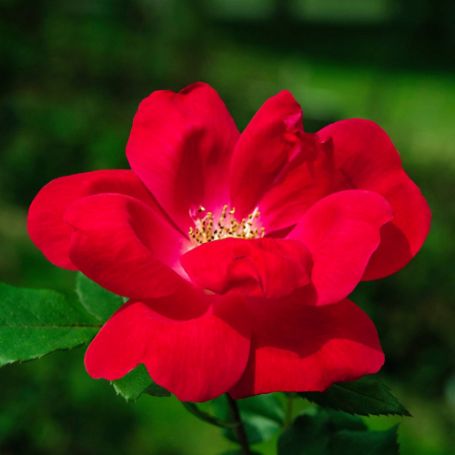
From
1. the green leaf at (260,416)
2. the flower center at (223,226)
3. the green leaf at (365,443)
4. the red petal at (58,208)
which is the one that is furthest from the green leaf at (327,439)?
the red petal at (58,208)

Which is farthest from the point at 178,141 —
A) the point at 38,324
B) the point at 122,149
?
the point at 122,149

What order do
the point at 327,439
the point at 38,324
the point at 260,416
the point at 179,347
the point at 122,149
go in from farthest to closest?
the point at 122,149 < the point at 260,416 < the point at 327,439 < the point at 38,324 < the point at 179,347

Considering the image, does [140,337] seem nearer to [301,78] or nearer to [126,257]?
[126,257]

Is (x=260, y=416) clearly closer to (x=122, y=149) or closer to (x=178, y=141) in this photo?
(x=178, y=141)

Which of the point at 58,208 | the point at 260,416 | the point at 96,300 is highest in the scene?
the point at 58,208

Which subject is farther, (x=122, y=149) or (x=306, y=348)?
(x=122, y=149)

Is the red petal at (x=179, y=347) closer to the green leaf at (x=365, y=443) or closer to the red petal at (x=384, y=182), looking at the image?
the red petal at (x=384, y=182)
